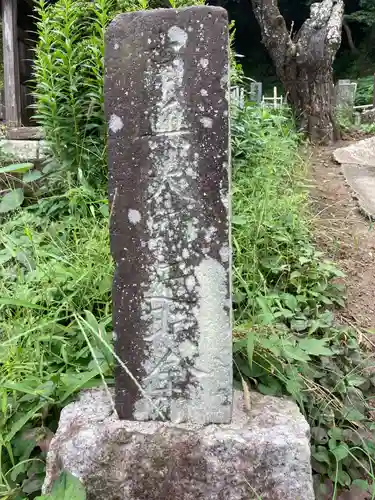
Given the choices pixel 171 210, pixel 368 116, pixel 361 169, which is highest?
pixel 368 116

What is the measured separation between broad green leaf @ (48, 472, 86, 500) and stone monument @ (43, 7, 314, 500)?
0.07m

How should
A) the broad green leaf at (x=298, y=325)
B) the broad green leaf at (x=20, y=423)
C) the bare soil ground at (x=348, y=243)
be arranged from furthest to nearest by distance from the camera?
the bare soil ground at (x=348, y=243), the broad green leaf at (x=298, y=325), the broad green leaf at (x=20, y=423)

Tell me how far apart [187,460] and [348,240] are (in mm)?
2347

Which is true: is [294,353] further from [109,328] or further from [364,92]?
[364,92]

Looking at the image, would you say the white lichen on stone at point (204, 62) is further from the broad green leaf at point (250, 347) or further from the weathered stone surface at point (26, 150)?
the weathered stone surface at point (26, 150)

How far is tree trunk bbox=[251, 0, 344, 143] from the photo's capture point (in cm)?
612

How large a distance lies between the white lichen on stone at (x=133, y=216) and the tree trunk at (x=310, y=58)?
5.38 m

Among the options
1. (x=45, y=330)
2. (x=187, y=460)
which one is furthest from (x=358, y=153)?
(x=187, y=460)

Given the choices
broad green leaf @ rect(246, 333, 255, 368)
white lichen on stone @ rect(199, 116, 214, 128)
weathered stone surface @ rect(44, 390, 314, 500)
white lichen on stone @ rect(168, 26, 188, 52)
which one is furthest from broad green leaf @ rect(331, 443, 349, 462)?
white lichen on stone @ rect(168, 26, 188, 52)

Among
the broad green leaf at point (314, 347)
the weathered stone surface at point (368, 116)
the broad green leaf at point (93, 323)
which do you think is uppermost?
the weathered stone surface at point (368, 116)

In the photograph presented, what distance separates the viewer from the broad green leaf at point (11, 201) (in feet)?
10.6

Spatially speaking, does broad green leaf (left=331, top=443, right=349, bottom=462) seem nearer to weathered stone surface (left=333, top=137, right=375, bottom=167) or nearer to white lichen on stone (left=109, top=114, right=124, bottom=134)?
white lichen on stone (left=109, top=114, right=124, bottom=134)

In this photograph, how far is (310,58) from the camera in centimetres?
614

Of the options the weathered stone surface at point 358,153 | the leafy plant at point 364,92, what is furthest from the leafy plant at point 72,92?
the leafy plant at point 364,92
